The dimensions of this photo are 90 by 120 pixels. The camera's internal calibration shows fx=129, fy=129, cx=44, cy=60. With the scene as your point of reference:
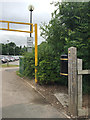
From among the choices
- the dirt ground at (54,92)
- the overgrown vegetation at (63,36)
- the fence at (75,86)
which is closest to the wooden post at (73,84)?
the fence at (75,86)

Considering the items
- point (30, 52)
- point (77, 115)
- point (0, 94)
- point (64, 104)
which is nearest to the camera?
point (77, 115)

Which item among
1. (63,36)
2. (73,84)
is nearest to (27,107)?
(73,84)

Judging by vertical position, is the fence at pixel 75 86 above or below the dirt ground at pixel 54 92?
above

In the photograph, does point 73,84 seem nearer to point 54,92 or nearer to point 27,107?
point 27,107

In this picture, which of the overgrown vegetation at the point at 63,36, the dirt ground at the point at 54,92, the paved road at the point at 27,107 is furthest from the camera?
the overgrown vegetation at the point at 63,36

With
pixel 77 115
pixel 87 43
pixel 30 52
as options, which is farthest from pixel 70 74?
pixel 30 52

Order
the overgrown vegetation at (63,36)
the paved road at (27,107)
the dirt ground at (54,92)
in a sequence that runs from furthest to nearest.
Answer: the overgrown vegetation at (63,36)
the dirt ground at (54,92)
the paved road at (27,107)

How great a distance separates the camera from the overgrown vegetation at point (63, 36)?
4800 mm

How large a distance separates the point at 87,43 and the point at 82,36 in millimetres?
A: 350

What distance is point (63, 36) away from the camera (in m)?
5.30

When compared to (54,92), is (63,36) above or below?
above

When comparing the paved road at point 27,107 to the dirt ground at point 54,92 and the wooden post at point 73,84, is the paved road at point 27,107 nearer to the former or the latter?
the dirt ground at point 54,92

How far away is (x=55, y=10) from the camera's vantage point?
18.9 feet

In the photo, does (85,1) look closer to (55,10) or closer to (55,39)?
(55,10)
